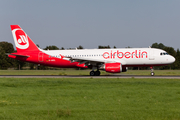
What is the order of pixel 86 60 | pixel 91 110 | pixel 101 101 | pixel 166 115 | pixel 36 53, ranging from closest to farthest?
pixel 166 115
pixel 91 110
pixel 101 101
pixel 86 60
pixel 36 53

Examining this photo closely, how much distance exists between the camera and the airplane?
97.9ft

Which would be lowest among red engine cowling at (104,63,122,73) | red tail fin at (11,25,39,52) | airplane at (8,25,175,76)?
red engine cowling at (104,63,122,73)

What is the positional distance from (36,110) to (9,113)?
0.99 meters

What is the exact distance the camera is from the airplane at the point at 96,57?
29.8m

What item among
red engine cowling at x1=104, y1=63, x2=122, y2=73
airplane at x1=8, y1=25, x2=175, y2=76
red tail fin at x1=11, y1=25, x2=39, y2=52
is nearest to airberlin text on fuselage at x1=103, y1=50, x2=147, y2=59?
airplane at x1=8, y1=25, x2=175, y2=76

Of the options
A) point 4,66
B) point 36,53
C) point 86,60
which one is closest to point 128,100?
point 86,60

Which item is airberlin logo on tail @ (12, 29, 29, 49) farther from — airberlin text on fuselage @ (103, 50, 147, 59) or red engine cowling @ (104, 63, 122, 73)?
red engine cowling @ (104, 63, 122, 73)

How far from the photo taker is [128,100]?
10648 millimetres

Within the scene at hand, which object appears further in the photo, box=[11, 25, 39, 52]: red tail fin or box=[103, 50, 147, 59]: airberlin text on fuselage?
box=[11, 25, 39, 52]: red tail fin

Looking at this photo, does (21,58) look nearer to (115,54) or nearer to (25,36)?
(25,36)

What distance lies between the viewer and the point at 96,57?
1232 inches

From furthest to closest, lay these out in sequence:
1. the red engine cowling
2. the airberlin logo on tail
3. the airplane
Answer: the airberlin logo on tail → the airplane → the red engine cowling

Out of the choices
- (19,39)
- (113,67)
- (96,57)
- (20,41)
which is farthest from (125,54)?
(19,39)

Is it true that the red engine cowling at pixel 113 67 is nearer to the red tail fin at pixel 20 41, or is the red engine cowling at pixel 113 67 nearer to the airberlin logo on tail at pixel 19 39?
the red tail fin at pixel 20 41
